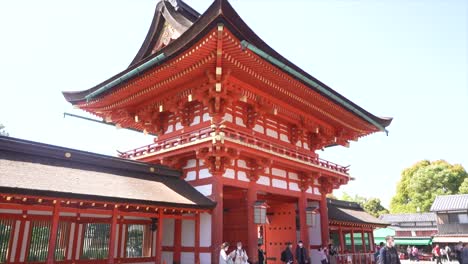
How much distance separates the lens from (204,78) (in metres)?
13.8

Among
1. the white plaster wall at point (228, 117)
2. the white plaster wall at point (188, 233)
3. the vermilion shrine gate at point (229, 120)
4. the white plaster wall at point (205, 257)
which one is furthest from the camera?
the white plaster wall at point (228, 117)

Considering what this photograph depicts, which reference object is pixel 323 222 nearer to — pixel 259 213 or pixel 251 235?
pixel 251 235

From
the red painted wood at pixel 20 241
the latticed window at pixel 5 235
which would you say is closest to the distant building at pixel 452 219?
the red painted wood at pixel 20 241

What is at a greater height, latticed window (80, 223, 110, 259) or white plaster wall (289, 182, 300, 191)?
white plaster wall (289, 182, 300, 191)

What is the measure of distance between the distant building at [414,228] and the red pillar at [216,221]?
46207mm

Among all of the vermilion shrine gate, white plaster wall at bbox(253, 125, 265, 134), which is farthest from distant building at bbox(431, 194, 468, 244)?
white plaster wall at bbox(253, 125, 265, 134)

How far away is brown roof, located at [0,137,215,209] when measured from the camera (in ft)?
31.7

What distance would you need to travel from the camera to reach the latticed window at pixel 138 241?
13.2m

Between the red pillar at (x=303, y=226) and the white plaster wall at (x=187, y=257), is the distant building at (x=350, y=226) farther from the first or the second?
the white plaster wall at (x=187, y=257)

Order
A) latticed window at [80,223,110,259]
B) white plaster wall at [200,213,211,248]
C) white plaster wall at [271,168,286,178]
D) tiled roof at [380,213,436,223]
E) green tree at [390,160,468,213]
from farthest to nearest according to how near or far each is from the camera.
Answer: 1. green tree at [390,160,468,213]
2. tiled roof at [380,213,436,223]
3. white plaster wall at [271,168,286,178]
4. white plaster wall at [200,213,211,248]
5. latticed window at [80,223,110,259]

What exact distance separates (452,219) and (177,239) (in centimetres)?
4496

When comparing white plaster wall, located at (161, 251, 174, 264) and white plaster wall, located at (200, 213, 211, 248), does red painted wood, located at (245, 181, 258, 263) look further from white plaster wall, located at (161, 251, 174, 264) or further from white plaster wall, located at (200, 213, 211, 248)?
white plaster wall, located at (161, 251, 174, 264)

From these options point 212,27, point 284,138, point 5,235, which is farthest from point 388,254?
point 5,235

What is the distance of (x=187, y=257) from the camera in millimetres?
13883
